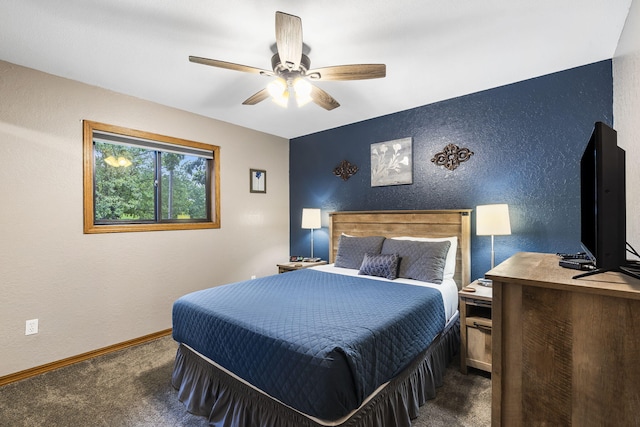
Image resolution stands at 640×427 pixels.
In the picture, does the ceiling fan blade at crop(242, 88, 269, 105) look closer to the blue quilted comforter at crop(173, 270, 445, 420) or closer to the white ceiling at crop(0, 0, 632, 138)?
the white ceiling at crop(0, 0, 632, 138)

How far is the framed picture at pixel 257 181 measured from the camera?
4082 millimetres

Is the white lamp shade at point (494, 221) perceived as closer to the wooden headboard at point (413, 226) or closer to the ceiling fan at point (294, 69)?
the wooden headboard at point (413, 226)

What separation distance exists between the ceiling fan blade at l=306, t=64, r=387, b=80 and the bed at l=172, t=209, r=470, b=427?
154 cm

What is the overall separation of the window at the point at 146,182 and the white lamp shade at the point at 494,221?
290 centimetres

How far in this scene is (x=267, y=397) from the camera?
1509mm

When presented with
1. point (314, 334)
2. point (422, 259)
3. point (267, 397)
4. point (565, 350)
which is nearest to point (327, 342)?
point (314, 334)

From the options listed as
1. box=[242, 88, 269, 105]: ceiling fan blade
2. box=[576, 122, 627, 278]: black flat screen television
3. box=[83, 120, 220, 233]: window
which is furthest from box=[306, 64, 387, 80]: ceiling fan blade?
box=[83, 120, 220, 233]: window

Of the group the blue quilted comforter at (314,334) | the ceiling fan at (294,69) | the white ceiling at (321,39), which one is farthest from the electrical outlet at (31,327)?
the ceiling fan at (294,69)

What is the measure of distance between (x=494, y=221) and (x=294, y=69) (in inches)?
80.0

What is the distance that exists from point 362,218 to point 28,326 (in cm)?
327

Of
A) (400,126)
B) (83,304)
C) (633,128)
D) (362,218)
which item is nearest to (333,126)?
(400,126)

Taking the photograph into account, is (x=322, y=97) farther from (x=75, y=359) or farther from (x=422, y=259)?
(x=75, y=359)

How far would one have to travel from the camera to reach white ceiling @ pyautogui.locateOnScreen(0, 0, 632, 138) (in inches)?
69.1

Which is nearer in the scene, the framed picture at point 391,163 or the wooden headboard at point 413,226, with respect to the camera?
the wooden headboard at point 413,226
